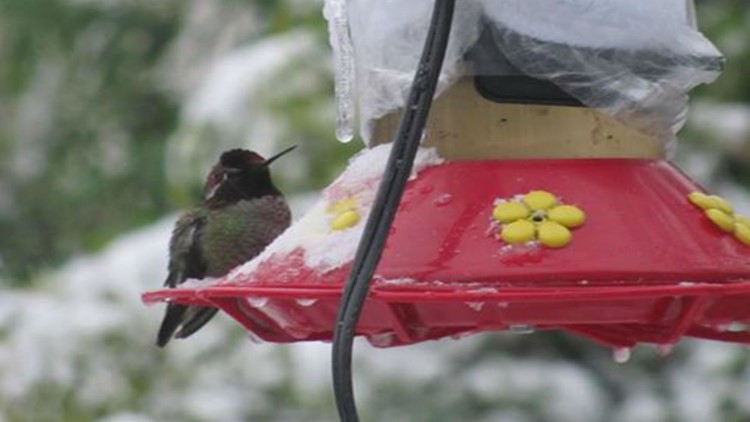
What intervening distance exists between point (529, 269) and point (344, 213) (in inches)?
12.2

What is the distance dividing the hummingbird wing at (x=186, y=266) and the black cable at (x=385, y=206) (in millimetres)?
1137

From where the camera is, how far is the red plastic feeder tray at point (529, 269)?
1908 mm

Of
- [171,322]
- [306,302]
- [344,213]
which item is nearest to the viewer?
[306,302]

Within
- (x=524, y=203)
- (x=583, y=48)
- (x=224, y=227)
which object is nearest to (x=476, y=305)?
(x=524, y=203)

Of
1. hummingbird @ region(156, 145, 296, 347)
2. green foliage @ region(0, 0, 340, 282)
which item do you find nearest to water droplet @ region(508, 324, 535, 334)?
hummingbird @ region(156, 145, 296, 347)

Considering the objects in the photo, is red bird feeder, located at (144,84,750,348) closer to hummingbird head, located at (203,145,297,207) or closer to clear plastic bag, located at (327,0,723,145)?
clear plastic bag, located at (327,0,723,145)

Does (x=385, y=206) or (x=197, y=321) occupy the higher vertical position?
(x=385, y=206)

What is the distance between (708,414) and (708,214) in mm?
2448

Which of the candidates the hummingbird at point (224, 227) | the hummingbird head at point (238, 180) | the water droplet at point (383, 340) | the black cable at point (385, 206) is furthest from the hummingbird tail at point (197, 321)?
the black cable at point (385, 206)

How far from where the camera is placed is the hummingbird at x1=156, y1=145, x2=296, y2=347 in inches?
113

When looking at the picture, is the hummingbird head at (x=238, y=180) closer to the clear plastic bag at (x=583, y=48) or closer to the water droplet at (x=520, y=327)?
the clear plastic bag at (x=583, y=48)

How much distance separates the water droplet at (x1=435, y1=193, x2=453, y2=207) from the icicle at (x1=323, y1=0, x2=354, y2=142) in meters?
0.26

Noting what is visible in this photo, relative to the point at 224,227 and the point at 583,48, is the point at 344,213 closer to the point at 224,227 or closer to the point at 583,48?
the point at 583,48

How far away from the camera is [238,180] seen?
304cm
